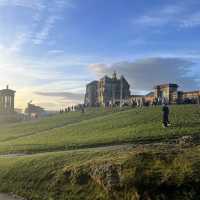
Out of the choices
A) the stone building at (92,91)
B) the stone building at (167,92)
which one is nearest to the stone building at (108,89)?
the stone building at (92,91)

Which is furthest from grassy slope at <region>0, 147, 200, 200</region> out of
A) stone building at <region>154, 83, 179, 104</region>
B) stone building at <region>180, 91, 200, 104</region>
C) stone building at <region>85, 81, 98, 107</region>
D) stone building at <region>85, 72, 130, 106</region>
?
stone building at <region>85, 81, 98, 107</region>

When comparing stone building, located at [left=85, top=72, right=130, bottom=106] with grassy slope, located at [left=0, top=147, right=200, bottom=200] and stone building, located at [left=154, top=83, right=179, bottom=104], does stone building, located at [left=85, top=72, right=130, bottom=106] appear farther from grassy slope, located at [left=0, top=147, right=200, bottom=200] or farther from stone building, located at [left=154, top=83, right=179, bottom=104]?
grassy slope, located at [left=0, top=147, right=200, bottom=200]

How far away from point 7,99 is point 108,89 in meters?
29.3

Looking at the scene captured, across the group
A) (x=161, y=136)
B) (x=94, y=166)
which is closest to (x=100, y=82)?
(x=161, y=136)

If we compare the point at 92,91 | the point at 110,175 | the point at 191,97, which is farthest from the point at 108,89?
the point at 110,175

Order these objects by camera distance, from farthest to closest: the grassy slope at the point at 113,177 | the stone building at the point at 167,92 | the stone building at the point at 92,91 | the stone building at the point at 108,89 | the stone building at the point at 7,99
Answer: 1. the stone building at the point at 92,91
2. the stone building at the point at 7,99
3. the stone building at the point at 108,89
4. the stone building at the point at 167,92
5. the grassy slope at the point at 113,177

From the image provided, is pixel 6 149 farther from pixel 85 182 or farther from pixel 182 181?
pixel 182 181

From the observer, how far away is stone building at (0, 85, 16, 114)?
13904 centimetres

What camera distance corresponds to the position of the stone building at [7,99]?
139 m

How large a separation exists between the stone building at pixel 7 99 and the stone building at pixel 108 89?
21295 millimetres

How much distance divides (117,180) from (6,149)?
2566 cm

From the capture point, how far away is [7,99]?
140750mm

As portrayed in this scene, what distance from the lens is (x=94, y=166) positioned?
25250 mm

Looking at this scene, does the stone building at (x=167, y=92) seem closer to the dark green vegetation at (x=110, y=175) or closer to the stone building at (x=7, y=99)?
the dark green vegetation at (x=110, y=175)
